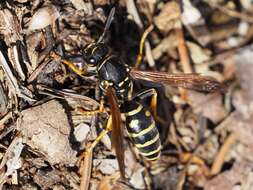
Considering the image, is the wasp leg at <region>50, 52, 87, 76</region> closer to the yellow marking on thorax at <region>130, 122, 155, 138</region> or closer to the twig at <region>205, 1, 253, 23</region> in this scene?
the yellow marking on thorax at <region>130, 122, 155, 138</region>

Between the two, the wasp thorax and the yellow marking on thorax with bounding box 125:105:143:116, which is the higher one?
the wasp thorax

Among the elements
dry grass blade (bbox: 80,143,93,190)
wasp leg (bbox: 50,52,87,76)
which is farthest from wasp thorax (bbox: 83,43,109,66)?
dry grass blade (bbox: 80,143,93,190)

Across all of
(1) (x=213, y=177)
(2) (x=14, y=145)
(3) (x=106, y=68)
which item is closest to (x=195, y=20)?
(3) (x=106, y=68)

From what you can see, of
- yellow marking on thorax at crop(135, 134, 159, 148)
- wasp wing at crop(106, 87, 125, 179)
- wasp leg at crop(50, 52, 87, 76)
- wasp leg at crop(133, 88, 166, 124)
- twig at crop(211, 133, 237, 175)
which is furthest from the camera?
twig at crop(211, 133, 237, 175)

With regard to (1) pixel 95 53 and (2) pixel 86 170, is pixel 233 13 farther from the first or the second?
(2) pixel 86 170

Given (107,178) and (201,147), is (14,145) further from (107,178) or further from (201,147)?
(201,147)

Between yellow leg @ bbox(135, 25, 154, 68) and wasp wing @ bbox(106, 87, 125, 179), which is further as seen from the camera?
yellow leg @ bbox(135, 25, 154, 68)

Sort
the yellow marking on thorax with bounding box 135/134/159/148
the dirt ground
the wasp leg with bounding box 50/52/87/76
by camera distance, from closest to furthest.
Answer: the dirt ground
the wasp leg with bounding box 50/52/87/76
the yellow marking on thorax with bounding box 135/134/159/148

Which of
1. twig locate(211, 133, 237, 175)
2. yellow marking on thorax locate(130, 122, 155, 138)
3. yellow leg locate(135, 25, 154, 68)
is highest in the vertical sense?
yellow leg locate(135, 25, 154, 68)

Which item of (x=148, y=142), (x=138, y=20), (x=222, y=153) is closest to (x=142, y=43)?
(x=138, y=20)
